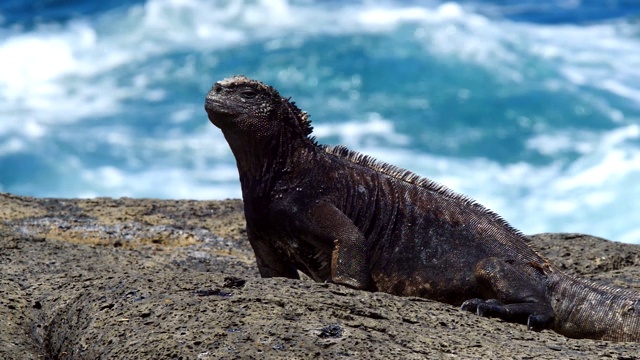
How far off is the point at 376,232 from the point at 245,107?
825mm

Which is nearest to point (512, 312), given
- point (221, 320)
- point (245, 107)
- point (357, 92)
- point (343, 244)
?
point (343, 244)

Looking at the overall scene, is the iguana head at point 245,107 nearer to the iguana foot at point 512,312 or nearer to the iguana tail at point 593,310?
the iguana foot at point 512,312

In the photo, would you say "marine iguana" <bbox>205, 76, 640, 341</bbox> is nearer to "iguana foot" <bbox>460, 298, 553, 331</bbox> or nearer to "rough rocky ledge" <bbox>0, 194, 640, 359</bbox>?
"iguana foot" <bbox>460, 298, 553, 331</bbox>

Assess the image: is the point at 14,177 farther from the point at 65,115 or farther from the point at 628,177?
the point at 628,177

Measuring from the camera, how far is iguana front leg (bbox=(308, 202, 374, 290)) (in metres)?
5.24

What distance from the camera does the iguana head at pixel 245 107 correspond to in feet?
18.1

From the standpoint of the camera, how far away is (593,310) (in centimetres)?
518

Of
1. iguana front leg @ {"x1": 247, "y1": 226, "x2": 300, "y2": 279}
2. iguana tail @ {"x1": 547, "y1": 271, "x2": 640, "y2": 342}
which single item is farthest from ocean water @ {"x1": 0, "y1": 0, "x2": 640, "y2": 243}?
iguana tail @ {"x1": 547, "y1": 271, "x2": 640, "y2": 342}

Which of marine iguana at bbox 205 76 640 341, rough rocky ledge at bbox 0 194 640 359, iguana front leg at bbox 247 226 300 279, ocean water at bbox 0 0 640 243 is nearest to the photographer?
rough rocky ledge at bbox 0 194 640 359

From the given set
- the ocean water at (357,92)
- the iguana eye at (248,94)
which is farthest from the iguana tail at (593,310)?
the ocean water at (357,92)

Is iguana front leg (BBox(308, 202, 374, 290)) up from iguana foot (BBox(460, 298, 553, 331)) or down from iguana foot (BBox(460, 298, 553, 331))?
up

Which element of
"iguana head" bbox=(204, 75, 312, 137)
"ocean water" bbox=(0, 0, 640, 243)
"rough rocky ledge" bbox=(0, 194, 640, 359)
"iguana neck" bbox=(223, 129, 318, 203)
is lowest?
"rough rocky ledge" bbox=(0, 194, 640, 359)

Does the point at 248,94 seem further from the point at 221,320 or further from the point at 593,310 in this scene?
the point at 593,310

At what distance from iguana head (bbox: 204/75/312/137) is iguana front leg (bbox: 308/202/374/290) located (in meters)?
0.47
